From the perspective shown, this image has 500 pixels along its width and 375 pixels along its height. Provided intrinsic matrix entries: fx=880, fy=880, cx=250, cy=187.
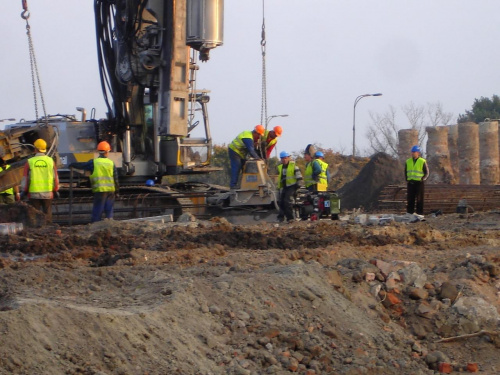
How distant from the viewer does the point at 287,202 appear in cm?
1752

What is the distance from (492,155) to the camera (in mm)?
29672

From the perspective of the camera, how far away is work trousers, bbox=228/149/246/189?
18.2 m

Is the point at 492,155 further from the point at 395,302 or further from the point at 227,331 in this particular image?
the point at 227,331

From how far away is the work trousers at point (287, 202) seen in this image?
→ 57.3 feet

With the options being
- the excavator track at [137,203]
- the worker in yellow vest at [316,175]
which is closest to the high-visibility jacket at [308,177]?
the worker in yellow vest at [316,175]

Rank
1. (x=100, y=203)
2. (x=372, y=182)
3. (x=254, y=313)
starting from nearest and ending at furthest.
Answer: (x=254, y=313), (x=100, y=203), (x=372, y=182)

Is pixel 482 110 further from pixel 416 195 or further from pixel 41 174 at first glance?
pixel 41 174

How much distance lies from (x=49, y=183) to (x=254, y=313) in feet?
28.6

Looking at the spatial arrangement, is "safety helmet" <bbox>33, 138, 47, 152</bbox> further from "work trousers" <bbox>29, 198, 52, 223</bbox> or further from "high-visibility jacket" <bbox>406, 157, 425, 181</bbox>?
"high-visibility jacket" <bbox>406, 157, 425, 181</bbox>

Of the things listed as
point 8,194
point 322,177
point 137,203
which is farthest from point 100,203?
point 322,177

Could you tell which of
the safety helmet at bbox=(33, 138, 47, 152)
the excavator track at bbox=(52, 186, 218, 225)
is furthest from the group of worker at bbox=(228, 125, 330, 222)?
the safety helmet at bbox=(33, 138, 47, 152)

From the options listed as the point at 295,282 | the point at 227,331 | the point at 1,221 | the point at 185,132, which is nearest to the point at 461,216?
the point at 185,132

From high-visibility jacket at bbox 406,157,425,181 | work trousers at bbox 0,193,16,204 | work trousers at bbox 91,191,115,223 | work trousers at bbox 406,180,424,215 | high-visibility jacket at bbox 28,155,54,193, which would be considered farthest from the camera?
work trousers at bbox 406,180,424,215

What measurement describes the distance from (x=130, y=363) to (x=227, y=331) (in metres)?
1.11
